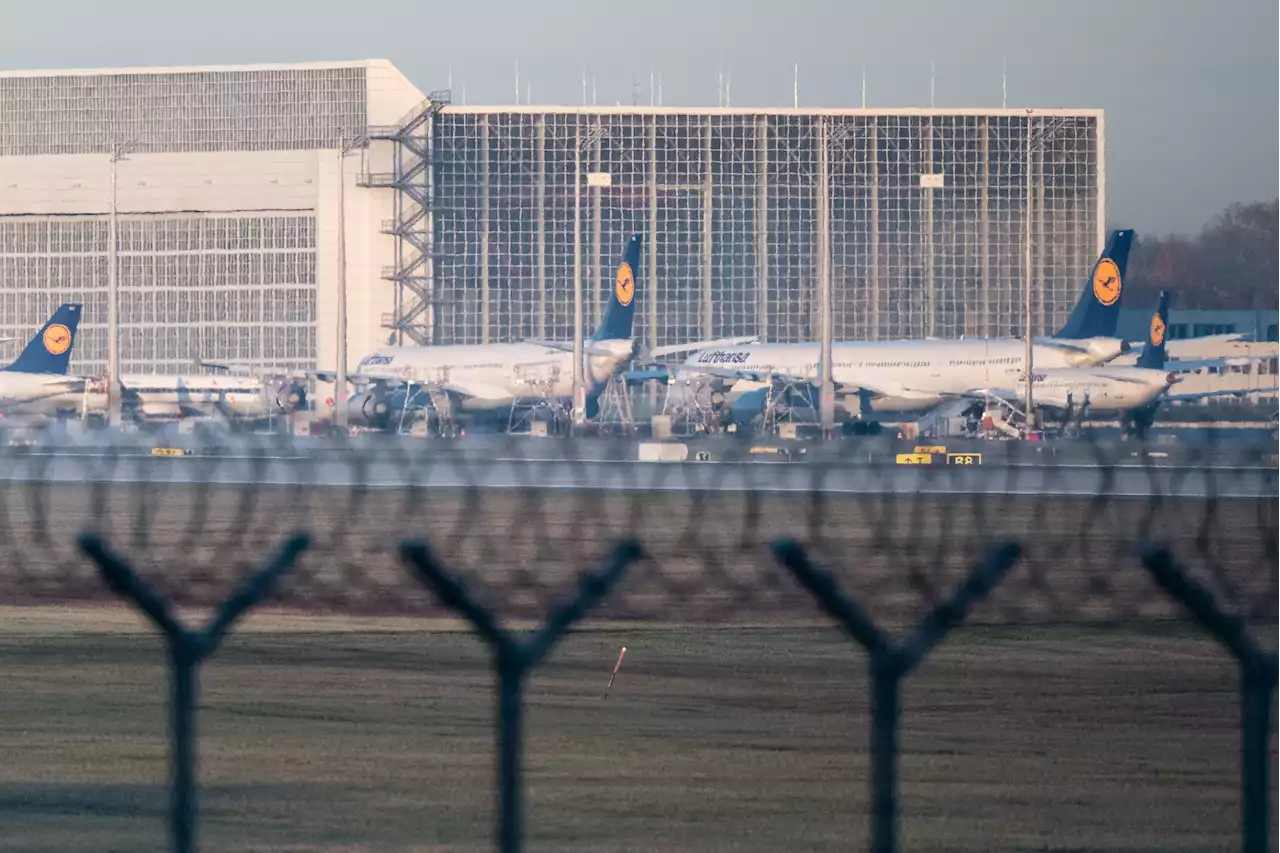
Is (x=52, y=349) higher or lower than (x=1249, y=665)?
higher

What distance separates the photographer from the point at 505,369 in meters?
80.0

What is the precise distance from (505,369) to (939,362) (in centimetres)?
1827

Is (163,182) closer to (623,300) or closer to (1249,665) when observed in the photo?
(623,300)

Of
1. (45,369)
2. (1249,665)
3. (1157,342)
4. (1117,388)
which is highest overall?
(1157,342)

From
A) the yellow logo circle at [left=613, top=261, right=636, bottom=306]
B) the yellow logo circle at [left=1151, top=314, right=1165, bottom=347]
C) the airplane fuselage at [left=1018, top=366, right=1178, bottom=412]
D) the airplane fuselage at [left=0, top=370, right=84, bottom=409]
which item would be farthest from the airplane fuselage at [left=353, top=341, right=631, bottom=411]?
the yellow logo circle at [left=1151, top=314, right=1165, bottom=347]

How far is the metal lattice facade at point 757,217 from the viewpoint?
96.2 meters

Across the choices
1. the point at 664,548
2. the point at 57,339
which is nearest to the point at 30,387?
the point at 57,339

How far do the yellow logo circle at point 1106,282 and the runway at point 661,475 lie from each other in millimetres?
30747

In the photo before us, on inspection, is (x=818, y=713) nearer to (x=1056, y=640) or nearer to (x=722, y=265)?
(x=1056, y=640)

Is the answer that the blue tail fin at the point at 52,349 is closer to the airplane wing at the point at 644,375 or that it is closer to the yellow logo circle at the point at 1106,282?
the airplane wing at the point at 644,375

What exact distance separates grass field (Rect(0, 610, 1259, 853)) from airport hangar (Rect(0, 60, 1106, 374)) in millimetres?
79983

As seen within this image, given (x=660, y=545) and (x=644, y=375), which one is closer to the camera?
(x=660, y=545)

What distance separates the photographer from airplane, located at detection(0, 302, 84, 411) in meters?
75.1

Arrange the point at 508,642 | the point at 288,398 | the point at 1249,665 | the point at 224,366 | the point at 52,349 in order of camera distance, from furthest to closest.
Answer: the point at 224,366
the point at 288,398
the point at 52,349
the point at 508,642
the point at 1249,665
